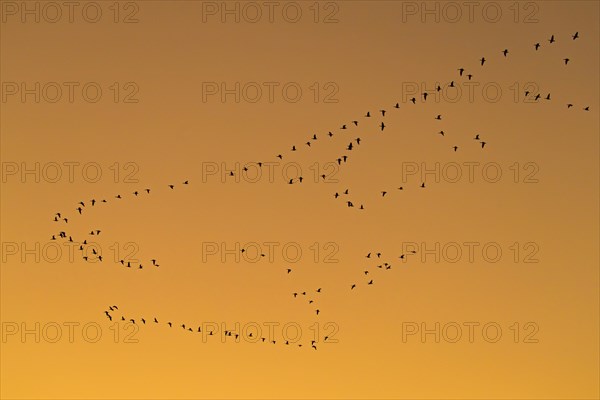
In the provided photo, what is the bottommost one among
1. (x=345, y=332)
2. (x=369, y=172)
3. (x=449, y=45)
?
(x=345, y=332)

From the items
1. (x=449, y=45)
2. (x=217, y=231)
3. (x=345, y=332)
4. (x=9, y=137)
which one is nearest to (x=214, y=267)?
(x=217, y=231)

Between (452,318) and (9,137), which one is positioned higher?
(9,137)

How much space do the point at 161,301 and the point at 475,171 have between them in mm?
1106

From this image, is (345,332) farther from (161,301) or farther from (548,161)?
(548,161)

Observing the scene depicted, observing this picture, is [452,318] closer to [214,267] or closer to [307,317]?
[307,317]

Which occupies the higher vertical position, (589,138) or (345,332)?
(589,138)

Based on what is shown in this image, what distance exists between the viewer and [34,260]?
7.30 feet

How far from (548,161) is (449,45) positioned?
0.50 m

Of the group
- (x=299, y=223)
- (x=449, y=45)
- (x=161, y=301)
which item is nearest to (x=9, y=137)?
(x=161, y=301)

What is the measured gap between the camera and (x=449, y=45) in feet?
7.29

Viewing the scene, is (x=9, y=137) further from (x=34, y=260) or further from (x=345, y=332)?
(x=345, y=332)

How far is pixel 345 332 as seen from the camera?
2223 millimetres

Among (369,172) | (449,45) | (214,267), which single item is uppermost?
(449,45)

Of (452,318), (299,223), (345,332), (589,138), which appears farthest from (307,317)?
(589,138)
